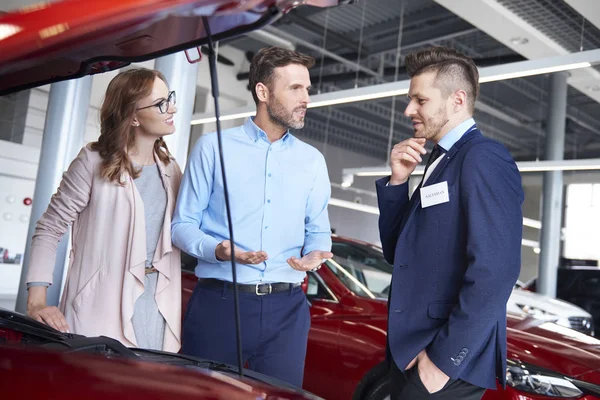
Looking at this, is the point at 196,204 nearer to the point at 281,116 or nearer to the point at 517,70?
the point at 281,116

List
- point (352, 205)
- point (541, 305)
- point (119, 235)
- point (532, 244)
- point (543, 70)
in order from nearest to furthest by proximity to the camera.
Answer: point (119, 235) → point (543, 70) → point (541, 305) → point (532, 244) → point (352, 205)

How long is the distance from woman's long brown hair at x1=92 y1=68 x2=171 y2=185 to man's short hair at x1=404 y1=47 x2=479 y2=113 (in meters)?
0.89

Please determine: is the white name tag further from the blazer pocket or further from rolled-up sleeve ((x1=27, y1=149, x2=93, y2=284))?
rolled-up sleeve ((x1=27, y1=149, x2=93, y2=284))

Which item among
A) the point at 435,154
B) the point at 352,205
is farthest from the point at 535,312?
the point at 352,205

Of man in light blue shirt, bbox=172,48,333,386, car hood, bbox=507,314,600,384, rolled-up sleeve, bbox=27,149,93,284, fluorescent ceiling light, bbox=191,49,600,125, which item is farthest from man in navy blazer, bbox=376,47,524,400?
fluorescent ceiling light, bbox=191,49,600,125

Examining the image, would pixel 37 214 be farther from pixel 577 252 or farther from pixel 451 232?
pixel 577 252

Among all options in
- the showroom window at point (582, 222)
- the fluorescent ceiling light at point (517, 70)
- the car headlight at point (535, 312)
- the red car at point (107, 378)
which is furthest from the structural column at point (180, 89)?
the showroom window at point (582, 222)

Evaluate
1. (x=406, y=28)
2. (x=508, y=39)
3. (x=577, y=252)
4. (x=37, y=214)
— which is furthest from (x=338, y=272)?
(x=577, y=252)

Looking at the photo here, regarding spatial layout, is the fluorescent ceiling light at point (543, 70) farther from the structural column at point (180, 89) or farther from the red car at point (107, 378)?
the red car at point (107, 378)

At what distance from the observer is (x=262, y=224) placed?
2182 millimetres

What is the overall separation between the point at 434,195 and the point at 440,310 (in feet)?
0.97

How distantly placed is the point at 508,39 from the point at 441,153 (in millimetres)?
5831

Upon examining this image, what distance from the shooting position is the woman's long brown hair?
2.07 meters

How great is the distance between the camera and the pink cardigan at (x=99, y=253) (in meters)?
1.99
